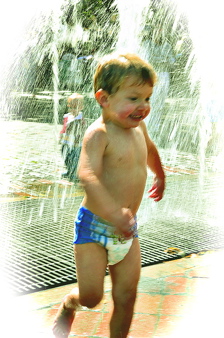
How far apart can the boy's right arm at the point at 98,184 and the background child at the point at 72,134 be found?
11.8 ft

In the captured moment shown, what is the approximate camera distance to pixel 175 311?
2.99 meters

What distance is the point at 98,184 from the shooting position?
7.36 feet

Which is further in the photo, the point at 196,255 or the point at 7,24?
the point at 7,24

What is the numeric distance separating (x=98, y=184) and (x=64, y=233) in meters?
2.21

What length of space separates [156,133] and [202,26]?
5.96 ft

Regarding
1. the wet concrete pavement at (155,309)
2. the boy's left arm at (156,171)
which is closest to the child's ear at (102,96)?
the boy's left arm at (156,171)

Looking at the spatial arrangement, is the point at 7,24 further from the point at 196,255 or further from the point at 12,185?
the point at 196,255

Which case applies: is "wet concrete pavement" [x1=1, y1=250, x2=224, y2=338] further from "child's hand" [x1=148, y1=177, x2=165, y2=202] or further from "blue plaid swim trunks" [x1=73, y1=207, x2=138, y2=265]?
"child's hand" [x1=148, y1=177, x2=165, y2=202]

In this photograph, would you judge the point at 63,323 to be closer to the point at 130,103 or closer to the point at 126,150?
the point at 126,150

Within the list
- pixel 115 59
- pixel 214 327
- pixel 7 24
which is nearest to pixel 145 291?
pixel 214 327

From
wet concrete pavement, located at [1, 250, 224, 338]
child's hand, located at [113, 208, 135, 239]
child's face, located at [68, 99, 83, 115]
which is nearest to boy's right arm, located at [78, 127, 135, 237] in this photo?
child's hand, located at [113, 208, 135, 239]

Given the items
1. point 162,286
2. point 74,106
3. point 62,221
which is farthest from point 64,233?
point 74,106

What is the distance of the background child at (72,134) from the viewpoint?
5.93m

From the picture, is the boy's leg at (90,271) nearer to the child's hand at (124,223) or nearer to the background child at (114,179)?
the background child at (114,179)
